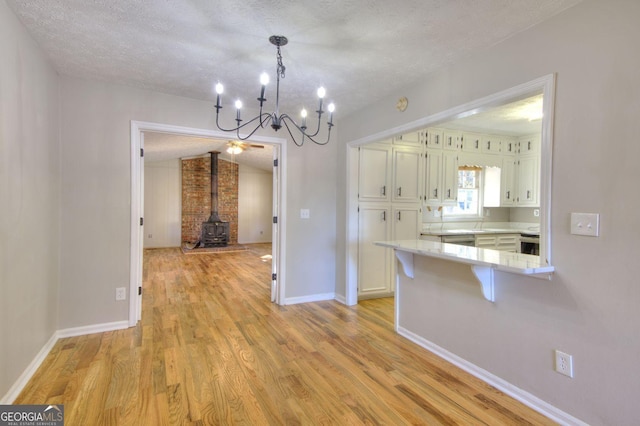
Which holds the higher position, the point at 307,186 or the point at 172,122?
the point at 172,122

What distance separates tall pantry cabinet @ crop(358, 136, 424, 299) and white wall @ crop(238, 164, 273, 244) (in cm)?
676

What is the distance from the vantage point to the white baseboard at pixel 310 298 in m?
3.89

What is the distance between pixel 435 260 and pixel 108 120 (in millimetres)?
3208

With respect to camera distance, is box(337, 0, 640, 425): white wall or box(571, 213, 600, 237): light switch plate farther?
box(571, 213, 600, 237): light switch plate

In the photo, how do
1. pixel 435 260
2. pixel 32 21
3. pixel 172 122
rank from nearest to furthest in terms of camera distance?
1. pixel 32 21
2. pixel 435 260
3. pixel 172 122

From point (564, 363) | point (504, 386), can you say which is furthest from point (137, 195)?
point (564, 363)

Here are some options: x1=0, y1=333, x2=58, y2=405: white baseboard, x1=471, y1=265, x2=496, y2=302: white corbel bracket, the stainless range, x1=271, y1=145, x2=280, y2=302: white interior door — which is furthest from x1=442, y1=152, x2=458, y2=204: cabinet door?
x1=0, y1=333, x2=58, y2=405: white baseboard

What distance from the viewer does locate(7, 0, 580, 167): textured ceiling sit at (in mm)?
1794

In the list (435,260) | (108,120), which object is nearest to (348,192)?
(435,260)

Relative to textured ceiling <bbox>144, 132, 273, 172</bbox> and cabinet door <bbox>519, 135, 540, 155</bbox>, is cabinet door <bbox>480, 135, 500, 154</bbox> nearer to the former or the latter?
cabinet door <bbox>519, 135, 540, 155</bbox>

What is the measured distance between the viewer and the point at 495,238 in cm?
442

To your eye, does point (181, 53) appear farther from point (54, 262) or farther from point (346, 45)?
point (54, 262)

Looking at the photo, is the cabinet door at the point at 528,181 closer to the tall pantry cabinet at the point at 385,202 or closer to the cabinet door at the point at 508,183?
the cabinet door at the point at 508,183

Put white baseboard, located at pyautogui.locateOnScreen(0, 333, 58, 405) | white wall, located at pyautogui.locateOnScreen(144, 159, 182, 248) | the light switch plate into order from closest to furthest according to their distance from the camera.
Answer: the light switch plate
white baseboard, located at pyautogui.locateOnScreen(0, 333, 58, 405)
white wall, located at pyautogui.locateOnScreen(144, 159, 182, 248)
